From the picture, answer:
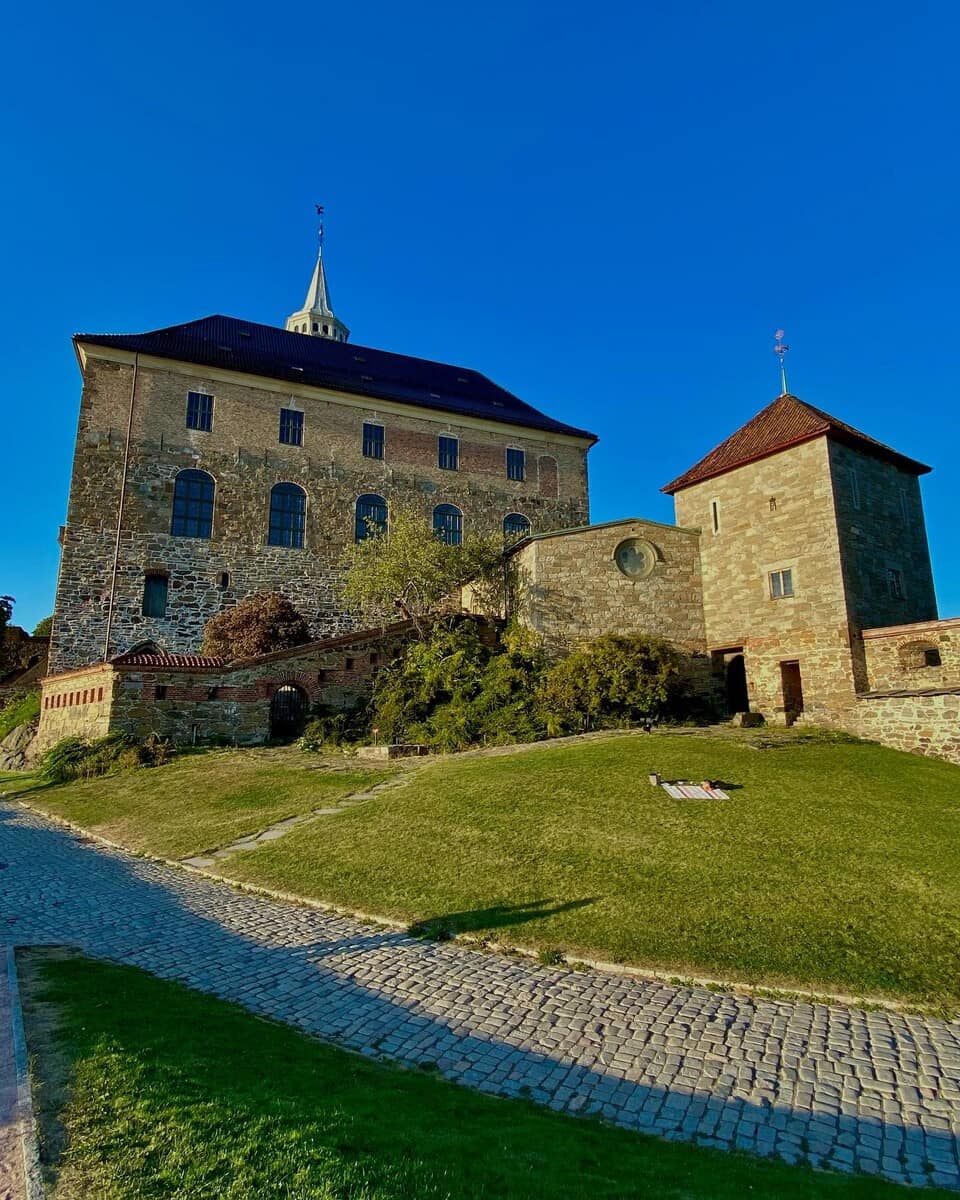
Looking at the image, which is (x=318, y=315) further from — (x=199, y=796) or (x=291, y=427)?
(x=199, y=796)

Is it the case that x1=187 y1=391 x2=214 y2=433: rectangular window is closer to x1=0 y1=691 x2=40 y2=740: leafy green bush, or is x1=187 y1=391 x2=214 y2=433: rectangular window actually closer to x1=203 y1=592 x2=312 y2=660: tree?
x1=203 y1=592 x2=312 y2=660: tree

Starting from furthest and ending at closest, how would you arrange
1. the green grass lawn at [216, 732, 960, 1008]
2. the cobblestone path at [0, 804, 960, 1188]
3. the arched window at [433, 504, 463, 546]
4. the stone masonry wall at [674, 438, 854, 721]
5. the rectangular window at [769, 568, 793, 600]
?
the arched window at [433, 504, 463, 546]
the rectangular window at [769, 568, 793, 600]
the stone masonry wall at [674, 438, 854, 721]
the green grass lawn at [216, 732, 960, 1008]
the cobblestone path at [0, 804, 960, 1188]

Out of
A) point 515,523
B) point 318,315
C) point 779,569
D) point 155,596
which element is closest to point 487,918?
point 779,569

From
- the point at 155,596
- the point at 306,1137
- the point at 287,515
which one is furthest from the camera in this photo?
the point at 287,515

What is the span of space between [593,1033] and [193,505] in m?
25.4

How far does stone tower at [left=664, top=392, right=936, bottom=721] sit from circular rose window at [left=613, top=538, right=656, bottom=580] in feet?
5.70

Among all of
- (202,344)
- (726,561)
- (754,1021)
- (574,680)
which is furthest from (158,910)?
(202,344)

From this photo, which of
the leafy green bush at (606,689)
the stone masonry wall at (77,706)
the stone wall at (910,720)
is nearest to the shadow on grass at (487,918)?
the leafy green bush at (606,689)

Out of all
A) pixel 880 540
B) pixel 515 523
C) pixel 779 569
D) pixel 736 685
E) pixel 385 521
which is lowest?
pixel 736 685

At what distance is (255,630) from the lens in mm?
22250

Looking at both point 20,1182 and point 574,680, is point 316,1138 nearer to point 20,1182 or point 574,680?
point 20,1182

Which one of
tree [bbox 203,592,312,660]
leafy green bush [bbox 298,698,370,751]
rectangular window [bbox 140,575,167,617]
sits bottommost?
leafy green bush [bbox 298,698,370,751]

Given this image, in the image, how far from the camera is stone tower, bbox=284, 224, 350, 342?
2309 inches

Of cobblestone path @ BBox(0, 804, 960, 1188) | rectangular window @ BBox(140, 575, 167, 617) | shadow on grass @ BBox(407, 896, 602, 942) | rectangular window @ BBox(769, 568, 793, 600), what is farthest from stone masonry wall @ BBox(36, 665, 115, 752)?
rectangular window @ BBox(769, 568, 793, 600)
